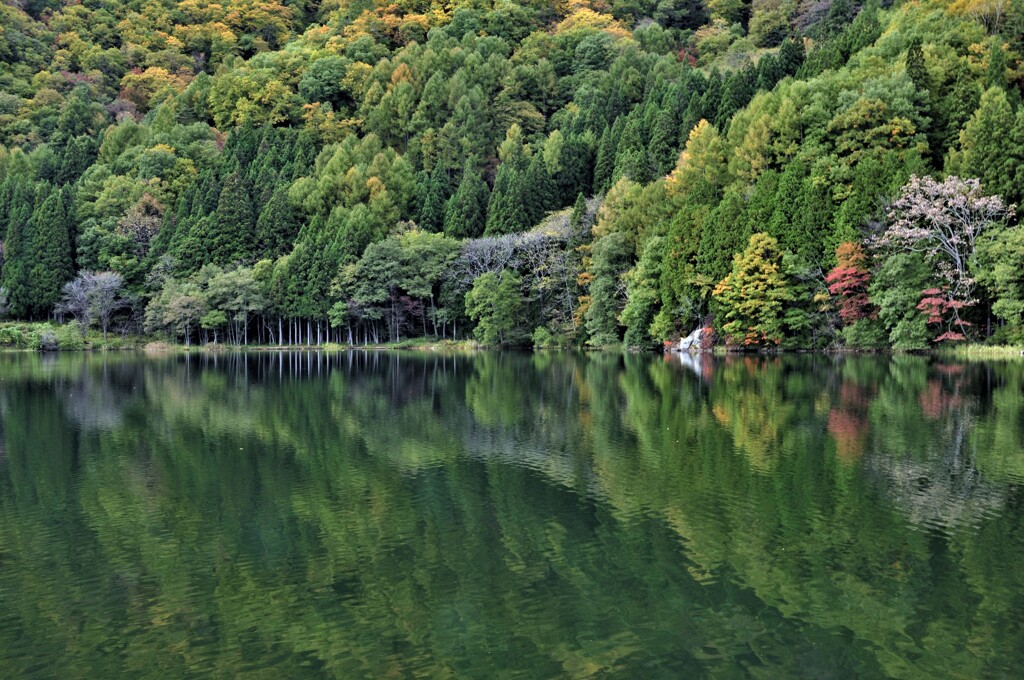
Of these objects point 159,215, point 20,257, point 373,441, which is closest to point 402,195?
point 159,215

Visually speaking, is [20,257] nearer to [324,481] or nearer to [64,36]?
[64,36]

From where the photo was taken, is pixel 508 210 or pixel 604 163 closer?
pixel 508 210

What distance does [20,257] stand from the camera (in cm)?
8200

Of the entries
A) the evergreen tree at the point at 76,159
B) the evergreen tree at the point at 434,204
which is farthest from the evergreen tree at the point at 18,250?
the evergreen tree at the point at 434,204

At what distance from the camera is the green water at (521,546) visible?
665 centimetres

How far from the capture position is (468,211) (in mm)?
79750

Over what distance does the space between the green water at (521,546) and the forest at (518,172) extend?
27919 mm

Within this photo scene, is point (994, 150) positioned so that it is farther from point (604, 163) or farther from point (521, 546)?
point (521, 546)

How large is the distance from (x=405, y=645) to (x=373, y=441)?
10.1 meters

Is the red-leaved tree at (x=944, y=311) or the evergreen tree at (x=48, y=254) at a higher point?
the evergreen tree at (x=48, y=254)

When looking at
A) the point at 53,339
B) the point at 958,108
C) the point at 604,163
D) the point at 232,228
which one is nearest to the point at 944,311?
the point at 958,108

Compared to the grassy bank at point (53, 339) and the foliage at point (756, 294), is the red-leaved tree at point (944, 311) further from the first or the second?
the grassy bank at point (53, 339)

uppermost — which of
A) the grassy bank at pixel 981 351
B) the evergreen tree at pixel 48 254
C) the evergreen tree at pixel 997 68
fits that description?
the evergreen tree at pixel 997 68

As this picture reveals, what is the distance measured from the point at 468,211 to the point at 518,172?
6.81 m
